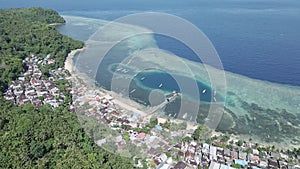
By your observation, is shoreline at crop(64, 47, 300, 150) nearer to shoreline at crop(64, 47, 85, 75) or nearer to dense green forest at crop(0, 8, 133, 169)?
shoreline at crop(64, 47, 85, 75)

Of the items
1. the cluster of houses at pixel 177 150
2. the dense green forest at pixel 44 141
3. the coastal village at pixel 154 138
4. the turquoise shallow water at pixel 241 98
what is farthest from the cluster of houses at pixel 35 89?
the turquoise shallow water at pixel 241 98

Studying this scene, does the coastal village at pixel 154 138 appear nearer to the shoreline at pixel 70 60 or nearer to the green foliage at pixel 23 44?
the green foliage at pixel 23 44

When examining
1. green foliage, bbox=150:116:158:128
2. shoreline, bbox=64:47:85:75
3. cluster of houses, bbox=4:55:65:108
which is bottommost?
green foliage, bbox=150:116:158:128

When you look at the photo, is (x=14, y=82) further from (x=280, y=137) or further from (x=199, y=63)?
(x=280, y=137)

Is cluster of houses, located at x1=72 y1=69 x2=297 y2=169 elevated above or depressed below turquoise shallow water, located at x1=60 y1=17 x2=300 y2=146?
below

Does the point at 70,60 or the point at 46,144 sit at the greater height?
the point at 70,60

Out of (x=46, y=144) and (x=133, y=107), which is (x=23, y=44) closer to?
(x=133, y=107)

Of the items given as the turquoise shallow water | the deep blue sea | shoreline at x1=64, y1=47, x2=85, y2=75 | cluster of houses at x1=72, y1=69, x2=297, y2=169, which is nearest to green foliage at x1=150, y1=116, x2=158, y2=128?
cluster of houses at x1=72, y1=69, x2=297, y2=169

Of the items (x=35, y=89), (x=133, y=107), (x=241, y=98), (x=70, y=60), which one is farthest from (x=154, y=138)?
(x=70, y=60)
